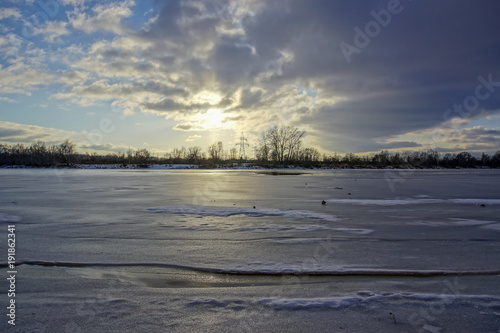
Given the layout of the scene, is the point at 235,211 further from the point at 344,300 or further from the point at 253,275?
the point at 344,300

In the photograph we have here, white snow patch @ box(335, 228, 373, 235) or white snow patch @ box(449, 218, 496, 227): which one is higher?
white snow patch @ box(449, 218, 496, 227)

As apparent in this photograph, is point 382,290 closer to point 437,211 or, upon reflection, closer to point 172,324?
point 172,324

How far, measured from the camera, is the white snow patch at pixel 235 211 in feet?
27.7

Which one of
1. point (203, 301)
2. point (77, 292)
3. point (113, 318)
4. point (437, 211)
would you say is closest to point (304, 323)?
point (203, 301)

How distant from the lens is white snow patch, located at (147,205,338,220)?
27.7 ft

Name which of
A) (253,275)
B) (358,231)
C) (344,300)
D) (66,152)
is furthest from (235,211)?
(66,152)

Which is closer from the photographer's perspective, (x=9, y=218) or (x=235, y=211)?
(x=9, y=218)

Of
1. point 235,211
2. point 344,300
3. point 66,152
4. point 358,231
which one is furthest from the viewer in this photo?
point 66,152

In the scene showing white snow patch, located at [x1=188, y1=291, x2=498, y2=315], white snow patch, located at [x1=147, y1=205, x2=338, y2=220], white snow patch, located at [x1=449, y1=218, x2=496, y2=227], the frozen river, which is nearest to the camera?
the frozen river

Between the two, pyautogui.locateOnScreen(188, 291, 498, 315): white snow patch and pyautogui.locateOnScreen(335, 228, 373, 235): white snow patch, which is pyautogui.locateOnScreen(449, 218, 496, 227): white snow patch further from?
pyautogui.locateOnScreen(188, 291, 498, 315): white snow patch

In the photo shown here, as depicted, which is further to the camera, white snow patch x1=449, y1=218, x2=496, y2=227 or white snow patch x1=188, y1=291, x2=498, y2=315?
white snow patch x1=449, y1=218, x2=496, y2=227

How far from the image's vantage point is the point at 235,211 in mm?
8992

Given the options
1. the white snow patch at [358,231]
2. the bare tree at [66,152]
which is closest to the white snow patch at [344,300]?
the white snow patch at [358,231]

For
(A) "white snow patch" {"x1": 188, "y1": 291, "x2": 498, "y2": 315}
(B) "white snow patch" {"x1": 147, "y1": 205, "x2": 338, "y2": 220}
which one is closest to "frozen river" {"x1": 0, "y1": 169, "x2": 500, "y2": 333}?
(A) "white snow patch" {"x1": 188, "y1": 291, "x2": 498, "y2": 315}
